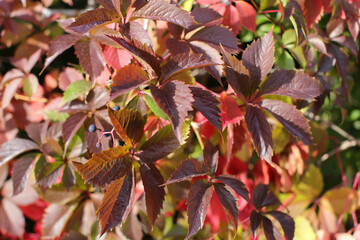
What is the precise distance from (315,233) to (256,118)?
1.71ft

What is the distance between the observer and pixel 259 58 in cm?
74

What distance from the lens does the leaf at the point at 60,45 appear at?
82 cm

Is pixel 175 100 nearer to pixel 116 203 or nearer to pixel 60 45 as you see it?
pixel 116 203

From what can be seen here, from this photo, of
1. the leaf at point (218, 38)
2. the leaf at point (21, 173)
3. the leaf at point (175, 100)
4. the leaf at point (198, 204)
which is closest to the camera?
the leaf at point (175, 100)

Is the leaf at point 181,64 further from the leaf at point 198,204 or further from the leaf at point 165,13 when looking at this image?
the leaf at point 198,204

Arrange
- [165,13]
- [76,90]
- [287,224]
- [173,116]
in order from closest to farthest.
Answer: [173,116]
[165,13]
[287,224]
[76,90]

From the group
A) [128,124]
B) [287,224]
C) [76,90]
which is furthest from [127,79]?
[287,224]

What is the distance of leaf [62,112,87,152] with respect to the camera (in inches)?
31.0

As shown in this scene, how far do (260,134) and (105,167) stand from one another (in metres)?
0.31

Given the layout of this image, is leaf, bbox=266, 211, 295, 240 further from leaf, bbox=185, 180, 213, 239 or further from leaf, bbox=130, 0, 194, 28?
leaf, bbox=130, 0, 194, 28

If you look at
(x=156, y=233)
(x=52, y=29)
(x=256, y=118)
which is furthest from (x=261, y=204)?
(x=52, y=29)

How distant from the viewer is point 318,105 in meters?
0.94

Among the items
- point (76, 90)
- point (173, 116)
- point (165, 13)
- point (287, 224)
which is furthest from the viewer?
point (76, 90)

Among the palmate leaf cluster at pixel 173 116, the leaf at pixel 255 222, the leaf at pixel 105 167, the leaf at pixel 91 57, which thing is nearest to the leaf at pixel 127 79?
the palmate leaf cluster at pixel 173 116
